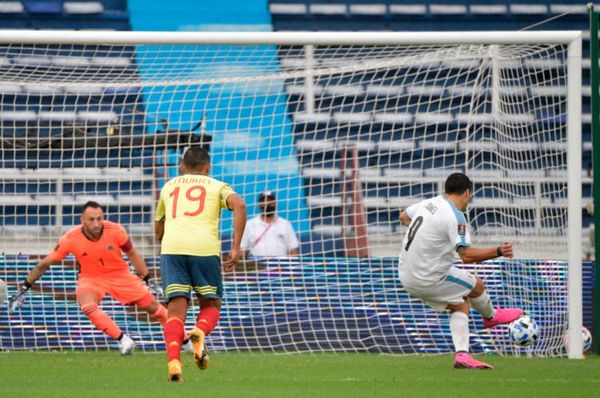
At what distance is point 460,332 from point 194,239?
2.31 metres

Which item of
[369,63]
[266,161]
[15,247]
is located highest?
[369,63]

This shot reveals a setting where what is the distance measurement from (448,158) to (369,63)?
249 cm

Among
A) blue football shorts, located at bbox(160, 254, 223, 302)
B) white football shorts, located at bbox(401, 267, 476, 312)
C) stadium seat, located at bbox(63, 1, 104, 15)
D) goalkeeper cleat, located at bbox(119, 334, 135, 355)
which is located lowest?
goalkeeper cleat, located at bbox(119, 334, 135, 355)

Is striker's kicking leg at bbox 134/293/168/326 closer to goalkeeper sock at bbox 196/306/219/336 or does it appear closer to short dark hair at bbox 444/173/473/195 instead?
goalkeeper sock at bbox 196/306/219/336

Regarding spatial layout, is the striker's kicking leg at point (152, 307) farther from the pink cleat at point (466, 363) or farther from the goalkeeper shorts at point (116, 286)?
the pink cleat at point (466, 363)

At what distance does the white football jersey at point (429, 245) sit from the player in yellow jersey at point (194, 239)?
1686 mm

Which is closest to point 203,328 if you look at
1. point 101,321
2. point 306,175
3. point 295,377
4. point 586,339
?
point 295,377

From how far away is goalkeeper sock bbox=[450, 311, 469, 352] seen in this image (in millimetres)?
9086

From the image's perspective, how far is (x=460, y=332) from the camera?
9.10m

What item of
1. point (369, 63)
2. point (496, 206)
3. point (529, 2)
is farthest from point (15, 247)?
point (529, 2)

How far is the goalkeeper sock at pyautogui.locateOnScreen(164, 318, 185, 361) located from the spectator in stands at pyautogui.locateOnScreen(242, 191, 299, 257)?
4560 millimetres

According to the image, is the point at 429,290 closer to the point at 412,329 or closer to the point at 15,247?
the point at 412,329

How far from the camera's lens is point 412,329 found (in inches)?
477

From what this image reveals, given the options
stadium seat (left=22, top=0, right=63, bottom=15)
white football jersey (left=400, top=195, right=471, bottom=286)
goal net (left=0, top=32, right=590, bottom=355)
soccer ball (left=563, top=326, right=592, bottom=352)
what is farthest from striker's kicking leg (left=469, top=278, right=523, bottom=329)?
stadium seat (left=22, top=0, right=63, bottom=15)
